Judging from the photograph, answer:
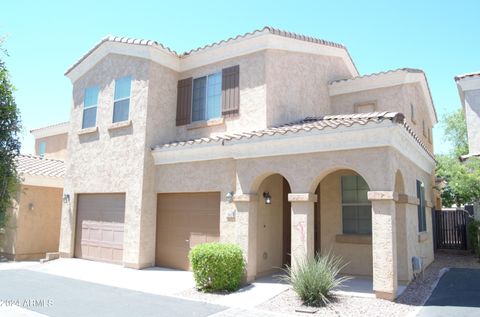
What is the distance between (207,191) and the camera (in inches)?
500

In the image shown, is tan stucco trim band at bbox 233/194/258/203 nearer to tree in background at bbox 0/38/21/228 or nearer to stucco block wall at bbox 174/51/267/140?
stucco block wall at bbox 174/51/267/140

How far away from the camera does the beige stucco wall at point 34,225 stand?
1694 cm

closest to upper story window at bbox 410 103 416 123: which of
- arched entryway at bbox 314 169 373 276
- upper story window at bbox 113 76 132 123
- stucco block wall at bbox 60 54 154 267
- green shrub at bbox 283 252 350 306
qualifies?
arched entryway at bbox 314 169 373 276

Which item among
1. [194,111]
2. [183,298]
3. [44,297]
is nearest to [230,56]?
[194,111]

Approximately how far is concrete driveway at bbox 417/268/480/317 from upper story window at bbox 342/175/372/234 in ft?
9.10

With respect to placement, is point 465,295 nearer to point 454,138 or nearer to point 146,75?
point 146,75

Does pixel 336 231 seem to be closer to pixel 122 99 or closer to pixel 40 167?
pixel 122 99

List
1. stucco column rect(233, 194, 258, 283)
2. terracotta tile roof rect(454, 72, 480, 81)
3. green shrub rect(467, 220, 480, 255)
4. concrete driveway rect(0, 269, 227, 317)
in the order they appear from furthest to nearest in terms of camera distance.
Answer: terracotta tile roof rect(454, 72, 480, 81) → green shrub rect(467, 220, 480, 255) → stucco column rect(233, 194, 258, 283) → concrete driveway rect(0, 269, 227, 317)

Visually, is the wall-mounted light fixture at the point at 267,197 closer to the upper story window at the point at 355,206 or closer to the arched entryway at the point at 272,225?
the arched entryway at the point at 272,225

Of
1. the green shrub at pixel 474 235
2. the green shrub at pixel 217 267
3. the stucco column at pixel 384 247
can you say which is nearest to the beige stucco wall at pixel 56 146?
the green shrub at pixel 217 267

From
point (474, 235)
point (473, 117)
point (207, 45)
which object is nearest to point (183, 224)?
point (207, 45)

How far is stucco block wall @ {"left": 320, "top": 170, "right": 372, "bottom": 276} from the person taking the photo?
12375 mm

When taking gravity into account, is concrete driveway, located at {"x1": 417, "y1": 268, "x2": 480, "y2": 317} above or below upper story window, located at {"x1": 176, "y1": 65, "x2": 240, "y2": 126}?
below

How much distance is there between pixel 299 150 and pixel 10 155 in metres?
6.90
